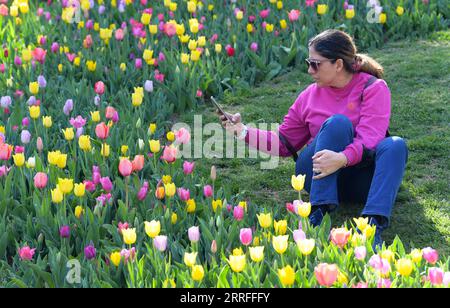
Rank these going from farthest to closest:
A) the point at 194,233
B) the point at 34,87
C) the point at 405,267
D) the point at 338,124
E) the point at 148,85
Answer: the point at 148,85 < the point at 34,87 < the point at 338,124 < the point at 194,233 < the point at 405,267

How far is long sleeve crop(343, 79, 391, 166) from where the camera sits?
4.04 m

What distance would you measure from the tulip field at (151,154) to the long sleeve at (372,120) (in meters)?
0.41

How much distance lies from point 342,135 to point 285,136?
0.59 metres

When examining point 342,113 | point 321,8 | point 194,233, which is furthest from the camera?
point 321,8

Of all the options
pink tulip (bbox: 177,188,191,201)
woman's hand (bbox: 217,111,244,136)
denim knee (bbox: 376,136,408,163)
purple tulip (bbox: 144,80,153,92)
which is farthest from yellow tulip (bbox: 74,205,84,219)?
purple tulip (bbox: 144,80,153,92)

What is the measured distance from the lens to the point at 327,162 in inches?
154

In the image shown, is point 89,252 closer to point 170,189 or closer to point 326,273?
point 170,189

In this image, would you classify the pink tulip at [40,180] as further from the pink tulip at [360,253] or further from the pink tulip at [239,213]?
the pink tulip at [360,253]

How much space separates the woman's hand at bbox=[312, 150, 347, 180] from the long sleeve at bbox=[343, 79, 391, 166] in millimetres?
75

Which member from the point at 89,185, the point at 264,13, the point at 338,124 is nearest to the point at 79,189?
the point at 89,185

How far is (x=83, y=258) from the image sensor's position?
→ 11.7 ft

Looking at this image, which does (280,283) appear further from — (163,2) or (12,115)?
(163,2)

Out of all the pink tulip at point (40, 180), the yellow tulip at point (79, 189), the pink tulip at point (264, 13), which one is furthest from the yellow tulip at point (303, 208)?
the pink tulip at point (264, 13)
